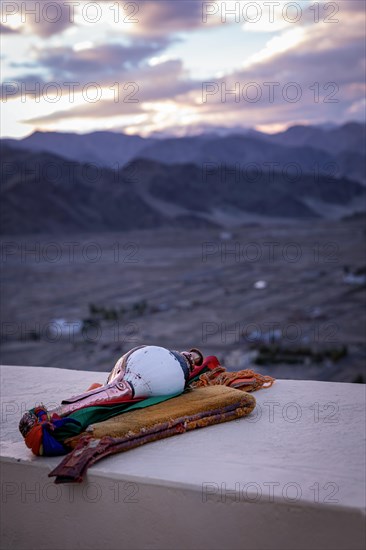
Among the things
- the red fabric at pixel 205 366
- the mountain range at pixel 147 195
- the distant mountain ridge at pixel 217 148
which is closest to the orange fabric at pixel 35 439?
the red fabric at pixel 205 366

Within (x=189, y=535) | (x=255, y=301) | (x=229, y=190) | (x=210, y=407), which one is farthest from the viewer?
(x=229, y=190)

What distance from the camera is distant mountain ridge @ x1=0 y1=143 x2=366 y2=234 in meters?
33.3

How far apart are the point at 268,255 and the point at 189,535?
2072 cm

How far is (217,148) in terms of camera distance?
7662 cm

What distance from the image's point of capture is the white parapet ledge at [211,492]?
163 cm

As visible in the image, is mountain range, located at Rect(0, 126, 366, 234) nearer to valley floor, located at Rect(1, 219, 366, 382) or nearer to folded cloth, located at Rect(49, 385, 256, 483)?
valley floor, located at Rect(1, 219, 366, 382)

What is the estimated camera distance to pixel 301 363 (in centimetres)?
925

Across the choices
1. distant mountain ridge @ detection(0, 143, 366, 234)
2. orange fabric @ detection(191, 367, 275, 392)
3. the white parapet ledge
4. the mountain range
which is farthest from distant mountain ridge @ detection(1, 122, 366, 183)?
the white parapet ledge

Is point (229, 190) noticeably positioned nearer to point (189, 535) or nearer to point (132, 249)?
point (132, 249)

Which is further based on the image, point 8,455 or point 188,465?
point 8,455

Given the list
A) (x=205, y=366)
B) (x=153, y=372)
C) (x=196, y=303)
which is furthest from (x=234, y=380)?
(x=196, y=303)

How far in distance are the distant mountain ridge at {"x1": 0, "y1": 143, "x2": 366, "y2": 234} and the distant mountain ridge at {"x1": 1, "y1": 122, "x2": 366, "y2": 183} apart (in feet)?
69.4

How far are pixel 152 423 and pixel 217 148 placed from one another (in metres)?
76.1

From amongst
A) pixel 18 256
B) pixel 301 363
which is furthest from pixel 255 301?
pixel 18 256
